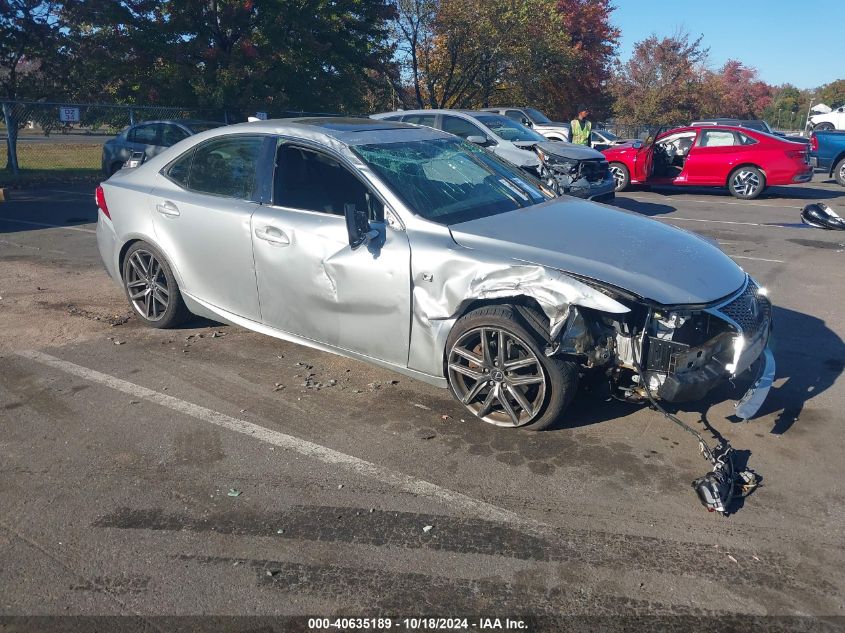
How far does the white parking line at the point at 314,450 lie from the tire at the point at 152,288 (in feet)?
2.66

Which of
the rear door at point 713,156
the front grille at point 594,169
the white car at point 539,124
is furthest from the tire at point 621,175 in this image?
the front grille at point 594,169

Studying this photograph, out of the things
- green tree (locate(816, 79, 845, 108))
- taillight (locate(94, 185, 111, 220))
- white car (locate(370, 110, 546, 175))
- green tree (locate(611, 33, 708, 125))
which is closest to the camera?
taillight (locate(94, 185, 111, 220))

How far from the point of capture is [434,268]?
170 inches

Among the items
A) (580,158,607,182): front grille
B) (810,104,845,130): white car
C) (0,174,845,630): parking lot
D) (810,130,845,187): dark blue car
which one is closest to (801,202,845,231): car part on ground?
(580,158,607,182): front grille

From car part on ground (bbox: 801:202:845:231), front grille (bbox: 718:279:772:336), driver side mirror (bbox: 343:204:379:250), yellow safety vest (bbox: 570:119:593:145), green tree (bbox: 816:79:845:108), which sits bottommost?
front grille (bbox: 718:279:772:336)

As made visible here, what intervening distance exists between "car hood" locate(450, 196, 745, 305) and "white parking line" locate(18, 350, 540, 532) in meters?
1.36

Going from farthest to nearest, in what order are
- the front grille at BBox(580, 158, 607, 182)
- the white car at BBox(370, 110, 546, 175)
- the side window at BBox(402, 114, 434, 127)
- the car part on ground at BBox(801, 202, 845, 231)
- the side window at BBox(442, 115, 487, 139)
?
the side window at BBox(402, 114, 434, 127), the side window at BBox(442, 115, 487, 139), the white car at BBox(370, 110, 546, 175), the front grille at BBox(580, 158, 607, 182), the car part on ground at BBox(801, 202, 845, 231)

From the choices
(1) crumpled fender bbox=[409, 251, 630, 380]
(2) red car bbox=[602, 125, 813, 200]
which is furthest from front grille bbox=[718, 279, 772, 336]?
(2) red car bbox=[602, 125, 813, 200]

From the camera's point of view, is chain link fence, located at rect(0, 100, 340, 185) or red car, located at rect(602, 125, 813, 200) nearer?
red car, located at rect(602, 125, 813, 200)

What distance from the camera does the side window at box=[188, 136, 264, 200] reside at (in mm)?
5285

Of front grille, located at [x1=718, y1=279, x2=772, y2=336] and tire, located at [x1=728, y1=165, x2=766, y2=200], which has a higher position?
tire, located at [x1=728, y1=165, x2=766, y2=200]

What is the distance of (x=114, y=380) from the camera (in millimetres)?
5098

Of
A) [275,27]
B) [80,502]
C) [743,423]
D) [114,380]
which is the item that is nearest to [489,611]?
[80,502]

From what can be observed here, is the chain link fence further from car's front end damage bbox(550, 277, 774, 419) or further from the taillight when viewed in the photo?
car's front end damage bbox(550, 277, 774, 419)
